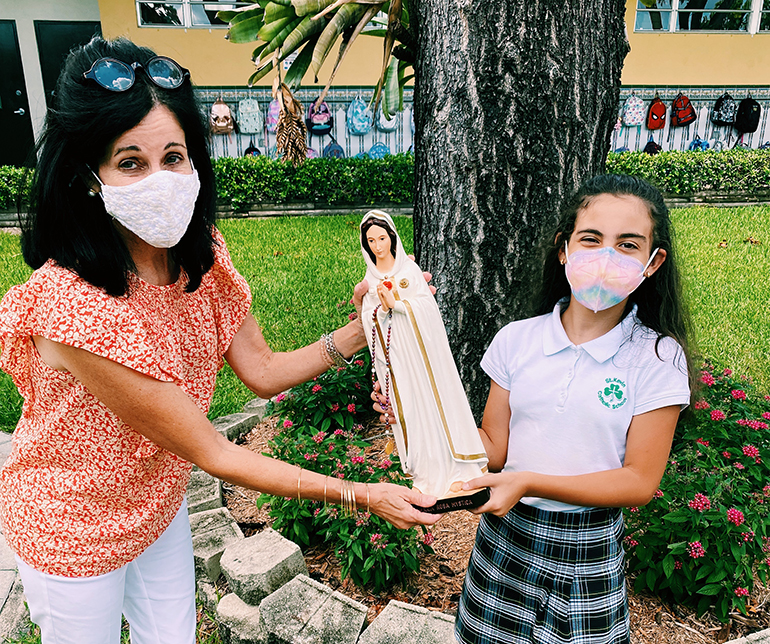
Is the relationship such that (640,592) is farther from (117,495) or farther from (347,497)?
(117,495)

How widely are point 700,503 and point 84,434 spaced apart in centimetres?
206

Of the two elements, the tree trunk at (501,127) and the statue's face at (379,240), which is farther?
the tree trunk at (501,127)

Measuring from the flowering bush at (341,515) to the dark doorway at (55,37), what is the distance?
1150 centimetres

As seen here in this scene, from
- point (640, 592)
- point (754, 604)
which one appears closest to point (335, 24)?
point (640, 592)

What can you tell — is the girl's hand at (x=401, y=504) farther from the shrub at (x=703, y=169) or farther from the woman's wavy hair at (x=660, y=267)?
the shrub at (x=703, y=169)

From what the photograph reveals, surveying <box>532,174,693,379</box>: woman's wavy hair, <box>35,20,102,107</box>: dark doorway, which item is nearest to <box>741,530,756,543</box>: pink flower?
<box>532,174,693,379</box>: woman's wavy hair

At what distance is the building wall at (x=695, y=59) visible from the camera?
41.8 ft

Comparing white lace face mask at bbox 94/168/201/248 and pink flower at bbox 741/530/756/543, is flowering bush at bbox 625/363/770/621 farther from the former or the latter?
white lace face mask at bbox 94/168/201/248

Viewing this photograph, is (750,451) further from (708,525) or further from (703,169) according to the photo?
(703,169)

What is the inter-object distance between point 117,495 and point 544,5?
2437mm

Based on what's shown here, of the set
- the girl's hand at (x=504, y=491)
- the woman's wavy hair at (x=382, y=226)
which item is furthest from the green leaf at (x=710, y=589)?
the woman's wavy hair at (x=382, y=226)

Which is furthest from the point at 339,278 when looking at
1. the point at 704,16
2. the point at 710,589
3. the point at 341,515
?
the point at 704,16

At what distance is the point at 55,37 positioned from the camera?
11.7 m

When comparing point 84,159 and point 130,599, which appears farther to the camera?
point 130,599
